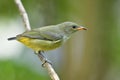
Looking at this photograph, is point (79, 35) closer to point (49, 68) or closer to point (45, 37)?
point (45, 37)

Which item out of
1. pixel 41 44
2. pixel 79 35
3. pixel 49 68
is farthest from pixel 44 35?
pixel 79 35

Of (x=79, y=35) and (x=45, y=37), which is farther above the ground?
(x=45, y=37)

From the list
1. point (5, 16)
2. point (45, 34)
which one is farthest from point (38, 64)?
point (45, 34)

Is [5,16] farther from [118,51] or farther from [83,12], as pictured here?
[118,51]

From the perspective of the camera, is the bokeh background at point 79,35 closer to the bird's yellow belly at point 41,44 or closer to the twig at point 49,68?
the bird's yellow belly at point 41,44

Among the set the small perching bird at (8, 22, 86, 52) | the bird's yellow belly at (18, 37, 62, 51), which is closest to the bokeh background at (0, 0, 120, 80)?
the small perching bird at (8, 22, 86, 52)

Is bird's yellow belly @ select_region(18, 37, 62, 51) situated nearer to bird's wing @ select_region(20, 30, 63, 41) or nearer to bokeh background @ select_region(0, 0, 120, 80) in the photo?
bird's wing @ select_region(20, 30, 63, 41)
